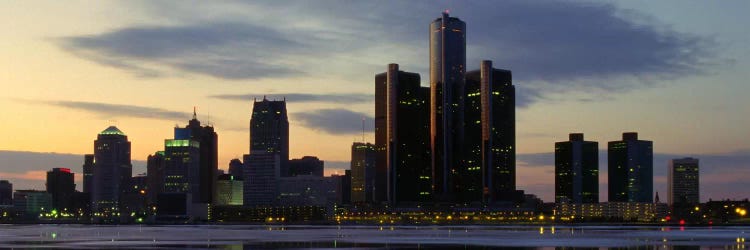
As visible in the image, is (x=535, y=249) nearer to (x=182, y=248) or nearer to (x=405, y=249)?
(x=405, y=249)

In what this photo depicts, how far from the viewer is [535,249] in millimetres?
108938

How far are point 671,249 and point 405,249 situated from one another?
28.6m

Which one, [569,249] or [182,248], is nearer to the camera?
[569,249]

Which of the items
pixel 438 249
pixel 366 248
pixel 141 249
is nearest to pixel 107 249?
pixel 141 249

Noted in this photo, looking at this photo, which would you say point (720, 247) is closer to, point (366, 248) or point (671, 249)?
point (671, 249)

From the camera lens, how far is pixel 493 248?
113 metres

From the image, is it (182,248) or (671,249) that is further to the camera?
(182,248)

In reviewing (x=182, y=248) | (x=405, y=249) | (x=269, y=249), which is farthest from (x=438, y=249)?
(x=182, y=248)

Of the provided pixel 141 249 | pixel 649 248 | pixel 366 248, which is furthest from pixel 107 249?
pixel 649 248

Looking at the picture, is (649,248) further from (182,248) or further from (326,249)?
(182,248)

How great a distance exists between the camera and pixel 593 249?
353 feet

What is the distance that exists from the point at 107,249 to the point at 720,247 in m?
69.4

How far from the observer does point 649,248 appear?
110 m

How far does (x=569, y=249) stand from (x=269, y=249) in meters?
33.1
